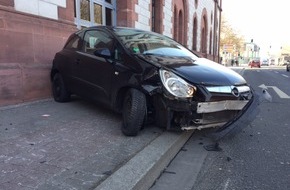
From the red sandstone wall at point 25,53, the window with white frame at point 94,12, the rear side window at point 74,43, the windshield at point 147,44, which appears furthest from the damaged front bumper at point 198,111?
the window with white frame at point 94,12

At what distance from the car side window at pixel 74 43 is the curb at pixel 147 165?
2.80 meters

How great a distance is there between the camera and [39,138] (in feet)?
15.4

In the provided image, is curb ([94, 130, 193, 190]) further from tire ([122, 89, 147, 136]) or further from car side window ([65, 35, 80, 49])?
car side window ([65, 35, 80, 49])

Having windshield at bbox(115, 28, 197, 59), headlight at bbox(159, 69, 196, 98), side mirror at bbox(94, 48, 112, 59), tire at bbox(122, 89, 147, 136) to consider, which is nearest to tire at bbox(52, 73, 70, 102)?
side mirror at bbox(94, 48, 112, 59)

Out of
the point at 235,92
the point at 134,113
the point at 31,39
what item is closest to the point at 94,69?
the point at 134,113

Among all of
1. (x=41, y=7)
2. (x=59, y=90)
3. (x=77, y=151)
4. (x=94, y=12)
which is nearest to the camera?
(x=77, y=151)

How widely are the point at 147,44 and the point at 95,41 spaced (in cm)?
104

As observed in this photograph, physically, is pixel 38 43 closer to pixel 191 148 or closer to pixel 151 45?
pixel 151 45

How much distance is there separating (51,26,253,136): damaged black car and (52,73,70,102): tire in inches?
34.1

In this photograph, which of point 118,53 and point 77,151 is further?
point 118,53

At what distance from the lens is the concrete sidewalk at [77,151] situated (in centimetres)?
341

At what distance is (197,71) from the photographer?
4.98 metres

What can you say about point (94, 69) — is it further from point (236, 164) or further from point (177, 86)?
point (236, 164)

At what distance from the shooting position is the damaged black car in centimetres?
465
